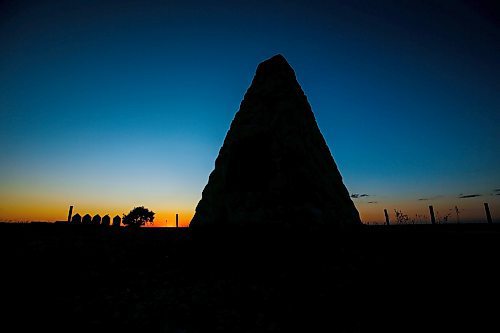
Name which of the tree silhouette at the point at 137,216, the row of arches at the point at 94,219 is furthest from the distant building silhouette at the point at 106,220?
the tree silhouette at the point at 137,216

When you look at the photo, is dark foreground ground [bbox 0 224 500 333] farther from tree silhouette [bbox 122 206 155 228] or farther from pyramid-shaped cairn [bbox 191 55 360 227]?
tree silhouette [bbox 122 206 155 228]

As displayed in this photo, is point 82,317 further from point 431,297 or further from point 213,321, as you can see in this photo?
point 431,297

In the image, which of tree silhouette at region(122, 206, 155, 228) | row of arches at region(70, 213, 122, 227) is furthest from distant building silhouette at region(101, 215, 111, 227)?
tree silhouette at region(122, 206, 155, 228)

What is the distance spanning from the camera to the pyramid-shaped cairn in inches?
220

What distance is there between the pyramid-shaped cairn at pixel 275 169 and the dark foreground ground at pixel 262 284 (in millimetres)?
421

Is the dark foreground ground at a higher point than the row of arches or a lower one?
lower

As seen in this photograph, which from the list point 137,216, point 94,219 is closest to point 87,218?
point 94,219

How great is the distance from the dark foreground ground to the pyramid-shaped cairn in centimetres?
42

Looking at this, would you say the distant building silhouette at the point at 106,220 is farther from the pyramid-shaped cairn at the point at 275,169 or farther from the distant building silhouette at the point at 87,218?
the pyramid-shaped cairn at the point at 275,169

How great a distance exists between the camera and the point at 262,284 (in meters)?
4.24

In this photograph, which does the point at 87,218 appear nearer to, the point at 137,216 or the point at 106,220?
the point at 106,220

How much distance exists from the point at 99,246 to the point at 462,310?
8050mm

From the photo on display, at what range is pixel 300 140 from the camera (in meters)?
6.31

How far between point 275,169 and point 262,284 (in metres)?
2.62
